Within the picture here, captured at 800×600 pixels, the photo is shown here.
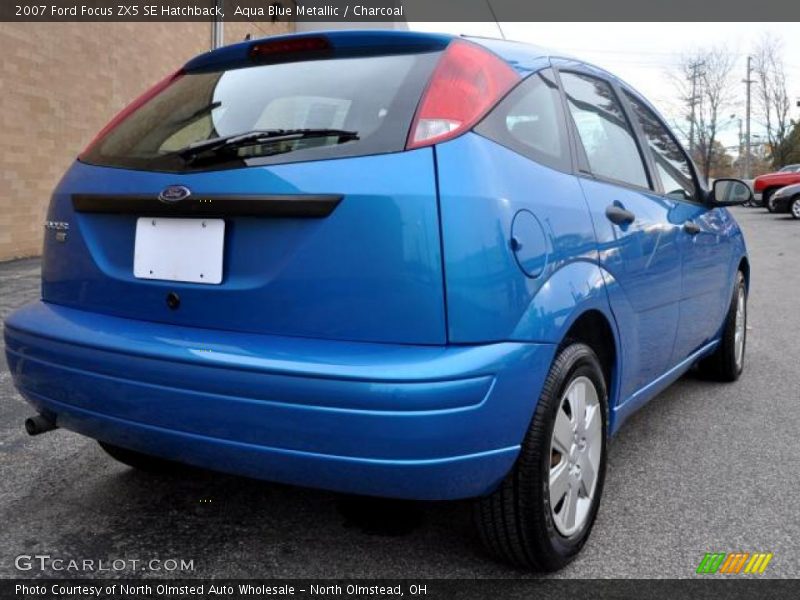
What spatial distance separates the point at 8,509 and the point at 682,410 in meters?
3.02

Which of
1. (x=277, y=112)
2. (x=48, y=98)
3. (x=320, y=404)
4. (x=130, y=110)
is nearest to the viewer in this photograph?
(x=320, y=404)

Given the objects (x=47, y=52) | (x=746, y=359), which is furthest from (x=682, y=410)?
(x=47, y=52)

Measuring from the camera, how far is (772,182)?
23.6 m

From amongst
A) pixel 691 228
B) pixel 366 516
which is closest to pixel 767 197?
pixel 691 228

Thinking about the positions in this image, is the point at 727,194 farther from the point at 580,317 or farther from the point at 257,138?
the point at 257,138

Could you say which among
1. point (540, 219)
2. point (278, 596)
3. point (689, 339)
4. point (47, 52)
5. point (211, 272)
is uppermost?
point (47, 52)

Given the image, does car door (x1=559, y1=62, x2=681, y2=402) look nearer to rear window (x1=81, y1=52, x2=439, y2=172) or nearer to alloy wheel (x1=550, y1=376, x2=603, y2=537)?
alloy wheel (x1=550, y1=376, x2=603, y2=537)

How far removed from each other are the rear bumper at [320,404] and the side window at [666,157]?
1.64 meters

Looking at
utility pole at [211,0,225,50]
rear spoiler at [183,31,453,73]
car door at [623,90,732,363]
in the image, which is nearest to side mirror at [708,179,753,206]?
car door at [623,90,732,363]

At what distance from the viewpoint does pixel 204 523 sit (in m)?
2.51

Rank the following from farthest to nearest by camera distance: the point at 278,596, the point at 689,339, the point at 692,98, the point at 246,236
→ the point at 692,98
the point at 689,339
the point at 278,596
the point at 246,236

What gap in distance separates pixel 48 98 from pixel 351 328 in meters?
9.22

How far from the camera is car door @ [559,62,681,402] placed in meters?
2.48

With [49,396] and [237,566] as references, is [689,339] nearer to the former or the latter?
[237,566]
